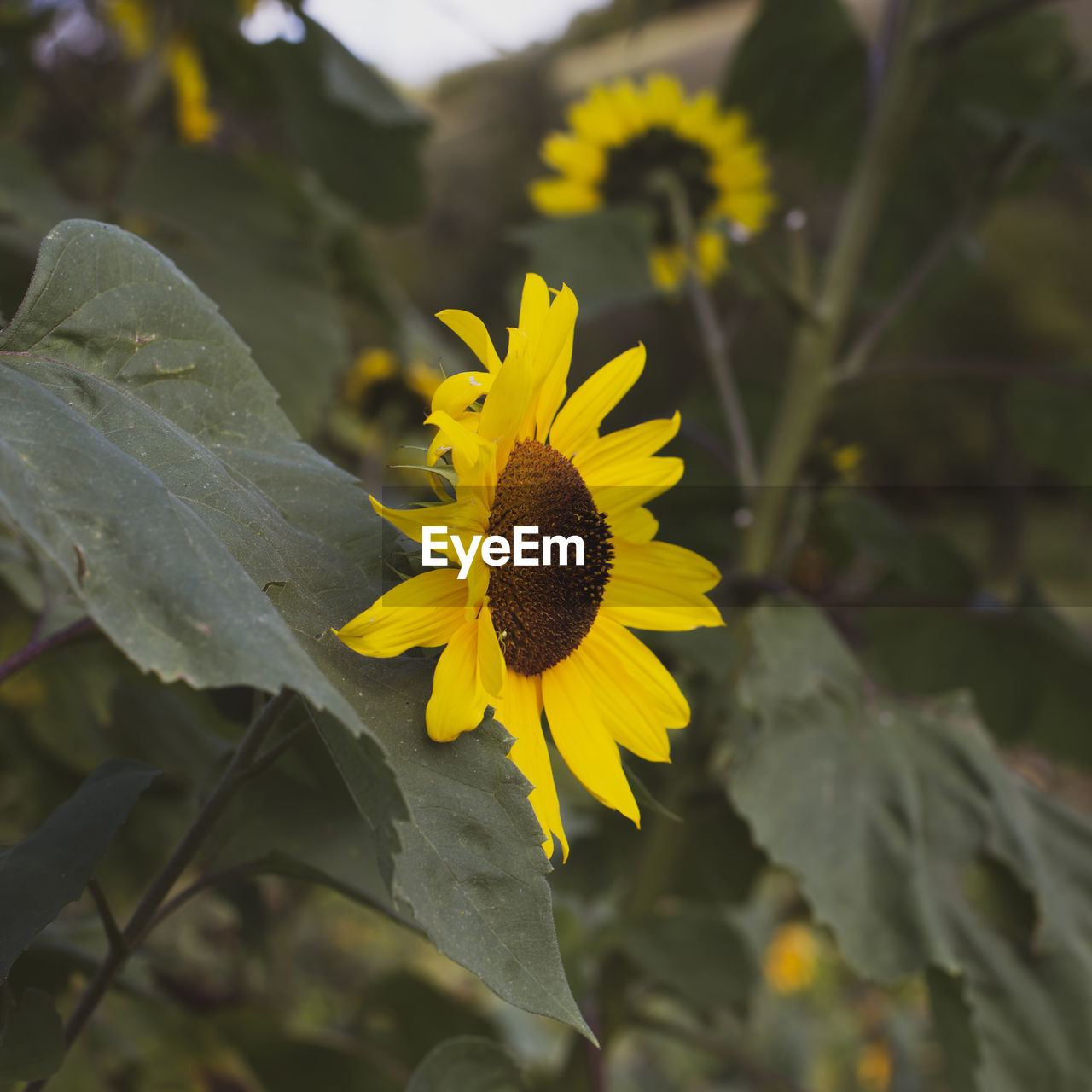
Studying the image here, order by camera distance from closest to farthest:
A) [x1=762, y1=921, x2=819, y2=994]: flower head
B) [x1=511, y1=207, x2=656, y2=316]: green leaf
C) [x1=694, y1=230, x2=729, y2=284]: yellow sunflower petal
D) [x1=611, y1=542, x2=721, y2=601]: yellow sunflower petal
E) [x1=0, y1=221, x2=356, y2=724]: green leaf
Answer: [x1=0, y1=221, x2=356, y2=724]: green leaf < [x1=611, y1=542, x2=721, y2=601]: yellow sunflower petal < [x1=511, y1=207, x2=656, y2=316]: green leaf < [x1=694, y1=230, x2=729, y2=284]: yellow sunflower petal < [x1=762, y1=921, x2=819, y2=994]: flower head

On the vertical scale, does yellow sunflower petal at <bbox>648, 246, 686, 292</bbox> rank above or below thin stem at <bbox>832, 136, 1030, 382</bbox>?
below

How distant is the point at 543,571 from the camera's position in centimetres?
23

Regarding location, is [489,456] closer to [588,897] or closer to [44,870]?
[44,870]

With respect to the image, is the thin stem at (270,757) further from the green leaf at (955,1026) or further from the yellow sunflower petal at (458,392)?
the green leaf at (955,1026)

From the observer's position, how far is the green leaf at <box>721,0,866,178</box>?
744 mm

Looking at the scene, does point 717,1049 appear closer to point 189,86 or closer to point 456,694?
point 456,694

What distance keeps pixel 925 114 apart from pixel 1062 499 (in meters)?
3.97

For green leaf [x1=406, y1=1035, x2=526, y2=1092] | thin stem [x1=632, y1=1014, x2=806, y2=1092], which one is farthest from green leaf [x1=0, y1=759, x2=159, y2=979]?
thin stem [x1=632, y1=1014, x2=806, y2=1092]

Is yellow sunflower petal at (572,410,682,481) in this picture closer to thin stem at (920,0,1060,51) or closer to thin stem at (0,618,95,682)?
thin stem at (0,618,95,682)

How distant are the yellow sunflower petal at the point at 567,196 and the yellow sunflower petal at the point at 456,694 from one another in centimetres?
59

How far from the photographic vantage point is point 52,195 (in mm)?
600

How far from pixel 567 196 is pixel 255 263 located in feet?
0.79

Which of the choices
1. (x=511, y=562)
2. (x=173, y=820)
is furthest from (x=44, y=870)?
(x=173, y=820)

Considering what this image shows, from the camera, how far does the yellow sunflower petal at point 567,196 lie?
2.44 ft
